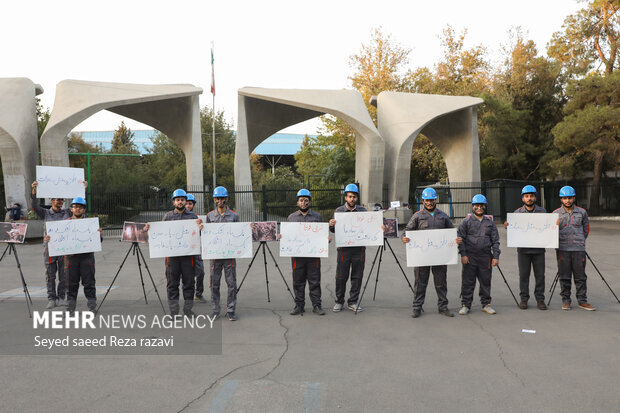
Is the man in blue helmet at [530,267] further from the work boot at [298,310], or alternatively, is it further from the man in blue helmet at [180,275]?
the man in blue helmet at [180,275]

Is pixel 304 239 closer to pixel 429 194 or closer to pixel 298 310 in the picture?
pixel 298 310

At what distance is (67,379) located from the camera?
4547 mm

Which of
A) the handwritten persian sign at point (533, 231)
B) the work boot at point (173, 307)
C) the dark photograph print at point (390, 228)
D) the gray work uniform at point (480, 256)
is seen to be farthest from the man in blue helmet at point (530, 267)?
the work boot at point (173, 307)

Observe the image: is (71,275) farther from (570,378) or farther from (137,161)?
(137,161)

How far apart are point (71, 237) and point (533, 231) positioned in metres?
7.16

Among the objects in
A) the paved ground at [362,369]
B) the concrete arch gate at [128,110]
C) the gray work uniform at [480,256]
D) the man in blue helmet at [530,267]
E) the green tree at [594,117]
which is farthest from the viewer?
the green tree at [594,117]

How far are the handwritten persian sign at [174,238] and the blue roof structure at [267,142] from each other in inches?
2594

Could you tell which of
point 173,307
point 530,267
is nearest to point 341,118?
point 530,267

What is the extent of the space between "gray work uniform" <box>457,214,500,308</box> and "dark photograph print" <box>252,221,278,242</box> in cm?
296

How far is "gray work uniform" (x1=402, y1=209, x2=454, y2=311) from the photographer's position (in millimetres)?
6914

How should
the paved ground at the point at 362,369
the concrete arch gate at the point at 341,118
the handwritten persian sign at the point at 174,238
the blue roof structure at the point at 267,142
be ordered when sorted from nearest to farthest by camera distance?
the paved ground at the point at 362,369, the handwritten persian sign at the point at 174,238, the concrete arch gate at the point at 341,118, the blue roof structure at the point at 267,142

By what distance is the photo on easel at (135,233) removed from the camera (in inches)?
285

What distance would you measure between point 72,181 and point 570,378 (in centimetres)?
850

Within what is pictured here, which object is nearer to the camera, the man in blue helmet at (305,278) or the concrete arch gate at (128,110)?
the man in blue helmet at (305,278)
